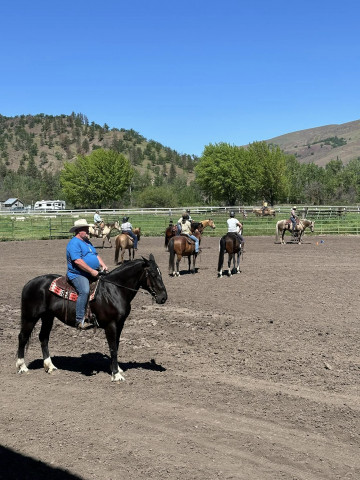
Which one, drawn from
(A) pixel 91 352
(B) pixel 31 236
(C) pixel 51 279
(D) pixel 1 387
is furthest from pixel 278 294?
(B) pixel 31 236

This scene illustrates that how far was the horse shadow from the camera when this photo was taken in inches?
301

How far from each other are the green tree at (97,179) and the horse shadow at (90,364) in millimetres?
72660

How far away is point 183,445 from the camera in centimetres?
514

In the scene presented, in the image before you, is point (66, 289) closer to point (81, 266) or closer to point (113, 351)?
point (81, 266)

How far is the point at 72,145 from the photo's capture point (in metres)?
172

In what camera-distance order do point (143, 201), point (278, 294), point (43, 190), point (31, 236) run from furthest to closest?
1. point (43, 190)
2. point (143, 201)
3. point (31, 236)
4. point (278, 294)

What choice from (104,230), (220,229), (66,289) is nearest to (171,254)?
(66,289)

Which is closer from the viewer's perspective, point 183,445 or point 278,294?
point 183,445

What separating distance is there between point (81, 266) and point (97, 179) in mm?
74485

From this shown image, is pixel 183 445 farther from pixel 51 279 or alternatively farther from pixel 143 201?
pixel 143 201

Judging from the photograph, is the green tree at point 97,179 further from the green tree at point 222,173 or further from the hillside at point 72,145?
the hillside at point 72,145

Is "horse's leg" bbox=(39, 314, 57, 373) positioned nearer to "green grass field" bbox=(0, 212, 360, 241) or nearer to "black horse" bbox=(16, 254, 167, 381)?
"black horse" bbox=(16, 254, 167, 381)

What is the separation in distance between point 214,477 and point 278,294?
8944 mm

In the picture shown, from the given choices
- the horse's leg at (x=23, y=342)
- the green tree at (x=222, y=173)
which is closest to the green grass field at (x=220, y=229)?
the horse's leg at (x=23, y=342)
